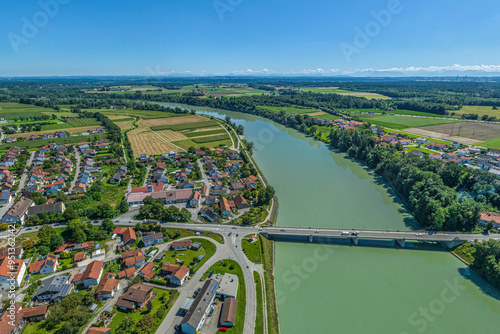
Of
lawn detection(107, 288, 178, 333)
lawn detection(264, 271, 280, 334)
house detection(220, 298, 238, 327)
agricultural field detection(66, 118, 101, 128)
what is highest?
agricultural field detection(66, 118, 101, 128)

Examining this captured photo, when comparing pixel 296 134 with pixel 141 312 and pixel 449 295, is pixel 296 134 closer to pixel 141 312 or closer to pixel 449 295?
pixel 449 295

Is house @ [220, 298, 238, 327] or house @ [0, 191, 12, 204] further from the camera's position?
house @ [0, 191, 12, 204]

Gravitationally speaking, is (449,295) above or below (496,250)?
below

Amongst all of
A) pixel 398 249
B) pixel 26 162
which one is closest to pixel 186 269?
pixel 398 249

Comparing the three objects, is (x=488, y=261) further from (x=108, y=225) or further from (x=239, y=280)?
(x=108, y=225)

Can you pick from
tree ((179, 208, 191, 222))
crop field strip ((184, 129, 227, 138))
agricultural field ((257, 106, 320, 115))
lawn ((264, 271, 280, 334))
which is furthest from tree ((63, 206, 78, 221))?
agricultural field ((257, 106, 320, 115))

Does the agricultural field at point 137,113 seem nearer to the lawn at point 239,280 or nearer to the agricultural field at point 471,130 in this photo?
the lawn at point 239,280

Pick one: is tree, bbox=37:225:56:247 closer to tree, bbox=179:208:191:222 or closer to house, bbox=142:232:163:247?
house, bbox=142:232:163:247
